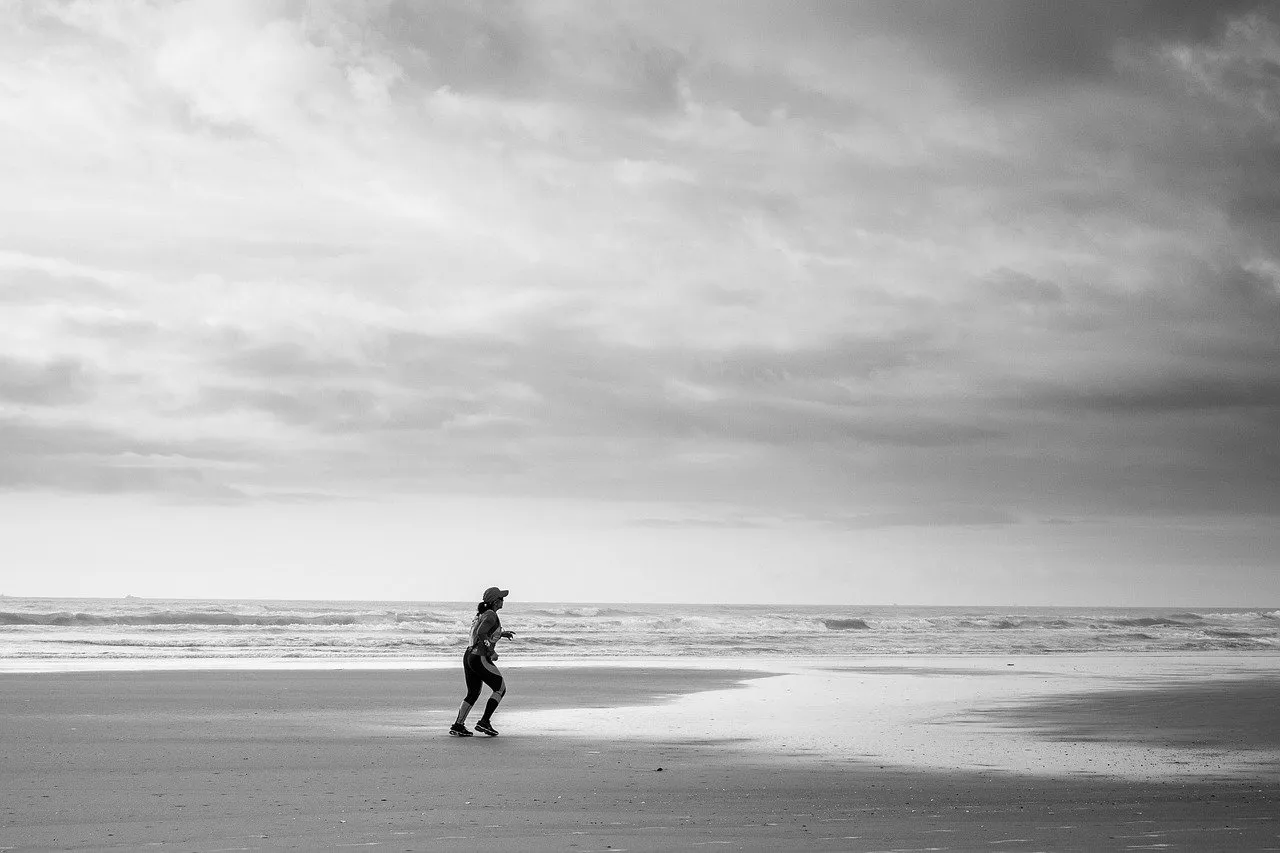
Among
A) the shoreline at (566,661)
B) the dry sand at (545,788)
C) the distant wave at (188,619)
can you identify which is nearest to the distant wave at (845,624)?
the distant wave at (188,619)

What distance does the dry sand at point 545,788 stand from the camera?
8586mm

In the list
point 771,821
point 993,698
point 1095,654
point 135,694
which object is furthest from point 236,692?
point 1095,654

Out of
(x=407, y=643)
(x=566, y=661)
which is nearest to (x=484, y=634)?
(x=566, y=661)

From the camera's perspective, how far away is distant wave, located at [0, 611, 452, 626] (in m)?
58.7

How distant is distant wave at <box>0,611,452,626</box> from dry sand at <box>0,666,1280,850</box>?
4437 centimetres

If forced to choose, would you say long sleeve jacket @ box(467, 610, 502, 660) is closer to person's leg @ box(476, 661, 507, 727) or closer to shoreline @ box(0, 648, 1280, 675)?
person's leg @ box(476, 661, 507, 727)

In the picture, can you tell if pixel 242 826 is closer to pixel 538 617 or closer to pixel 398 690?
pixel 398 690

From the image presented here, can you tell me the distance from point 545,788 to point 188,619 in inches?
2285

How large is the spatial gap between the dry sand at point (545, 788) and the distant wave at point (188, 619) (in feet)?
146

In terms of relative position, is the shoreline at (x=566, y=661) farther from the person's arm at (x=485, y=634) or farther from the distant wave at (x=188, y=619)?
the distant wave at (x=188, y=619)

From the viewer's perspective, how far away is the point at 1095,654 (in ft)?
128

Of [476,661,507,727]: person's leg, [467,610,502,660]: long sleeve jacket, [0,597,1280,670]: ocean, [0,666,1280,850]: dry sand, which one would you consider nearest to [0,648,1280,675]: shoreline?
[0,597,1280,670]: ocean

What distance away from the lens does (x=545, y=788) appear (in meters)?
11.0

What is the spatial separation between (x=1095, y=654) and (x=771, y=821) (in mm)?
33111
